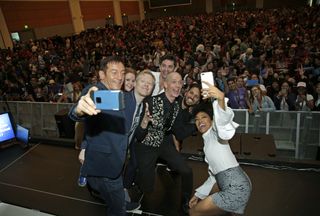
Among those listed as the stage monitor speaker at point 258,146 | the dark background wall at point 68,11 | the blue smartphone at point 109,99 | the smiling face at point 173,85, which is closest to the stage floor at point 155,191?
the stage monitor speaker at point 258,146

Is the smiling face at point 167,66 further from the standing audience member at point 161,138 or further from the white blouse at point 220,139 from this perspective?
the white blouse at point 220,139

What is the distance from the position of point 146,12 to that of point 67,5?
12.6 metres

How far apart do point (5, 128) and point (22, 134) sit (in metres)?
0.33

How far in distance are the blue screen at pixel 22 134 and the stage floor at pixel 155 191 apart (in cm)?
65

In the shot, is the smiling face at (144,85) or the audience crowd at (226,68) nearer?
the smiling face at (144,85)

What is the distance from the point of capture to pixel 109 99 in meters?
1.38

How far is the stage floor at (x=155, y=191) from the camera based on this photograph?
294 centimetres

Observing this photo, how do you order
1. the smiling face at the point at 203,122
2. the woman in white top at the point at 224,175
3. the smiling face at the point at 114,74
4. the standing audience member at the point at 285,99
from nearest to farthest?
the smiling face at the point at 114,74 < the woman in white top at the point at 224,175 < the smiling face at the point at 203,122 < the standing audience member at the point at 285,99

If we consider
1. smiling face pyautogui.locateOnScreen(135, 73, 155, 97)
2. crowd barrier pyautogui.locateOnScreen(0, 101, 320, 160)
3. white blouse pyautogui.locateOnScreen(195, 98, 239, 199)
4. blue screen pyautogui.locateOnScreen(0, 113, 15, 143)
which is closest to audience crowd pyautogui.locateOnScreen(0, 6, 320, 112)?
crowd barrier pyautogui.locateOnScreen(0, 101, 320, 160)

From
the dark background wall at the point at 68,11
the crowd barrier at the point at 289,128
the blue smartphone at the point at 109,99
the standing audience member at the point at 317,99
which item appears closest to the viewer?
the blue smartphone at the point at 109,99

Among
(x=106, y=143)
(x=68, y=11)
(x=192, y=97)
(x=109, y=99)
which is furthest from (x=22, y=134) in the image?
(x=68, y=11)

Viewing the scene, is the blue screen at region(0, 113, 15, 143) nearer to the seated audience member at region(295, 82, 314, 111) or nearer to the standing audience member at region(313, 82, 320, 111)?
the seated audience member at region(295, 82, 314, 111)

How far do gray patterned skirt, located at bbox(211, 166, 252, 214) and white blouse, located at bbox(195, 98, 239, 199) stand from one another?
57 mm

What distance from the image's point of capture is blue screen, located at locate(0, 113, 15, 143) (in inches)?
197
